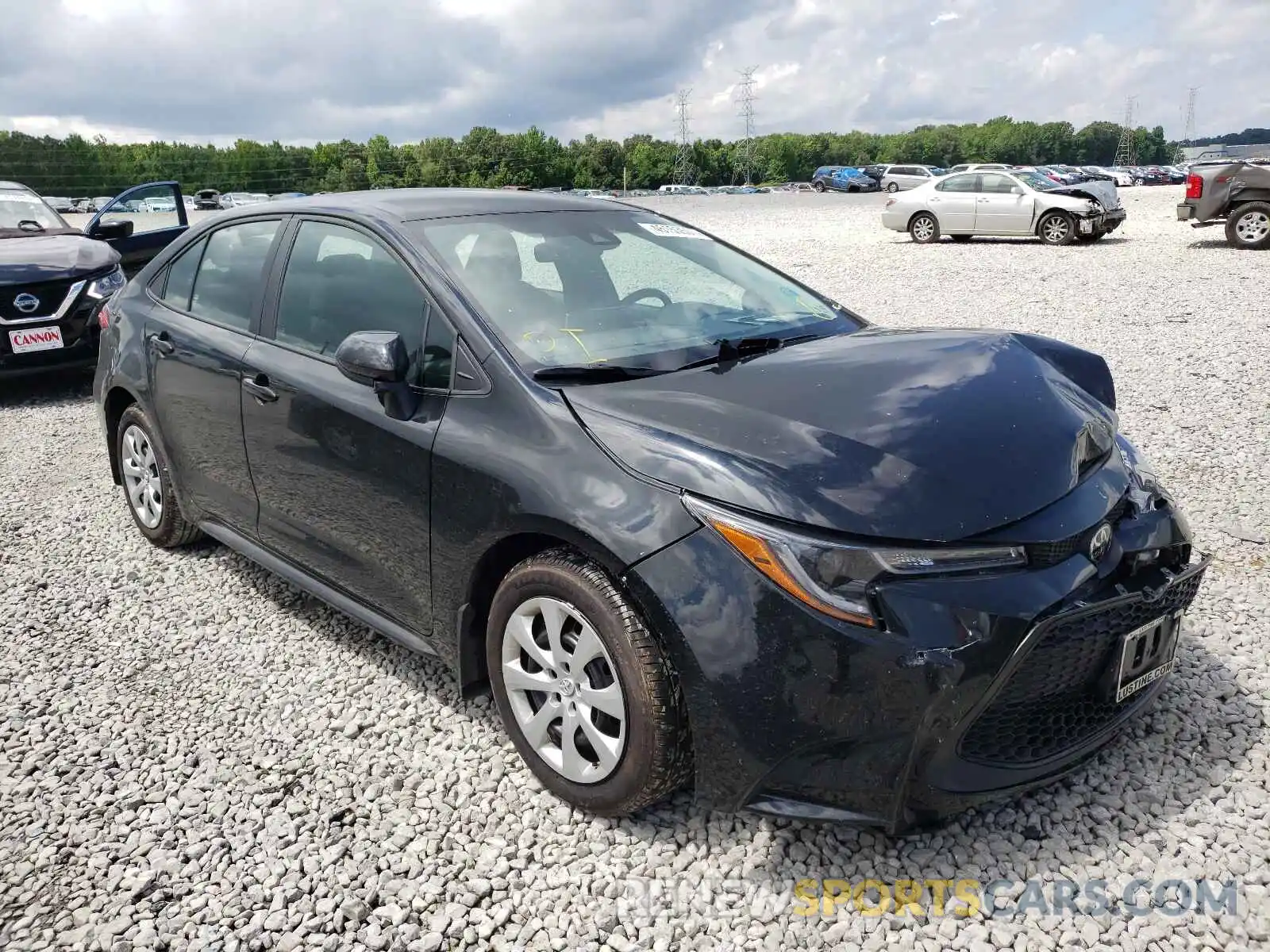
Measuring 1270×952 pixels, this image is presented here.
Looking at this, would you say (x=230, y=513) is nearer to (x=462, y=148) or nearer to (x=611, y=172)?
(x=462, y=148)

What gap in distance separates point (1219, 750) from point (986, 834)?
2.83ft

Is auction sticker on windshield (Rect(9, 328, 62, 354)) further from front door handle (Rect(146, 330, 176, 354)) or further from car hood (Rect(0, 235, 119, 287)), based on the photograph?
front door handle (Rect(146, 330, 176, 354))

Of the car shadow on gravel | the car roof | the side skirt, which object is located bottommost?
the car shadow on gravel

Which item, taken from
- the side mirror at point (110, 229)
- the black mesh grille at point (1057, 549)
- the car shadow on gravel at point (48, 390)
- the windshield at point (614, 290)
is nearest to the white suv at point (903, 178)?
the side mirror at point (110, 229)

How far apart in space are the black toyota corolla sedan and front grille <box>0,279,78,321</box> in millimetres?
4974

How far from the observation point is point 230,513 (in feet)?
12.6

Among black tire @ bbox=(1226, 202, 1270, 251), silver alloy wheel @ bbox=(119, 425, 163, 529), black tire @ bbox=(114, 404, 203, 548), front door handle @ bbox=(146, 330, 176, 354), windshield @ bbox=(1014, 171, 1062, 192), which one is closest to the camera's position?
front door handle @ bbox=(146, 330, 176, 354)

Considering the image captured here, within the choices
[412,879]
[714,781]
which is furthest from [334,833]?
[714,781]

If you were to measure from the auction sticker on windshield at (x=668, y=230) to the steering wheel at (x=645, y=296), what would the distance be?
0.49 metres

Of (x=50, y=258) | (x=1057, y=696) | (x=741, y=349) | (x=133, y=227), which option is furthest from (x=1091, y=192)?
(x=1057, y=696)

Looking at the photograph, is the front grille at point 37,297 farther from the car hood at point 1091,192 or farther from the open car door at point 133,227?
the car hood at point 1091,192

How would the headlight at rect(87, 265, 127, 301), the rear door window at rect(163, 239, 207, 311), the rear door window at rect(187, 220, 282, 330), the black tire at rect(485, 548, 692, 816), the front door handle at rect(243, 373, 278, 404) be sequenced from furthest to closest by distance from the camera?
the headlight at rect(87, 265, 127, 301)
the rear door window at rect(163, 239, 207, 311)
the rear door window at rect(187, 220, 282, 330)
the front door handle at rect(243, 373, 278, 404)
the black tire at rect(485, 548, 692, 816)

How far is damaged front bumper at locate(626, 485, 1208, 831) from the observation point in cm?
205

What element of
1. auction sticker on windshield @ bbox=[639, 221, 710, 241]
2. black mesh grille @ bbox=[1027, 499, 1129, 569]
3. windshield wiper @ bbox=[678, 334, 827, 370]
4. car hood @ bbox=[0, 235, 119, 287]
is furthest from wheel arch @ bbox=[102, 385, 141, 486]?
black mesh grille @ bbox=[1027, 499, 1129, 569]
